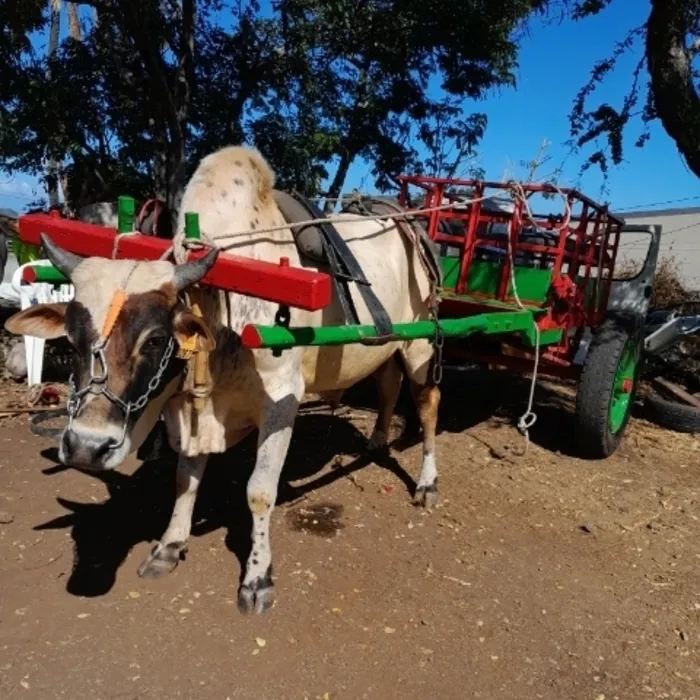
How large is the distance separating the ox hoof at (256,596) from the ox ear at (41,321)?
55.8 inches

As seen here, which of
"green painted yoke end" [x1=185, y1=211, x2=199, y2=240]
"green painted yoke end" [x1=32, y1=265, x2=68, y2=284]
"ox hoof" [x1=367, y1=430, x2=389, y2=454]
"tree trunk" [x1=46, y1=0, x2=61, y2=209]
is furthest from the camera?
"tree trunk" [x1=46, y1=0, x2=61, y2=209]

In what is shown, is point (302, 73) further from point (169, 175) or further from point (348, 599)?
point (348, 599)

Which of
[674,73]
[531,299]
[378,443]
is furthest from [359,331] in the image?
[674,73]

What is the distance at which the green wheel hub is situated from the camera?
553 cm

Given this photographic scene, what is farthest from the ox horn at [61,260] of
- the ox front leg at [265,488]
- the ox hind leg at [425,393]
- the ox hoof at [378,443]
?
the ox hoof at [378,443]

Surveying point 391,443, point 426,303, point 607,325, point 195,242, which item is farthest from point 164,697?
point 607,325

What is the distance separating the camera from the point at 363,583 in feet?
11.8

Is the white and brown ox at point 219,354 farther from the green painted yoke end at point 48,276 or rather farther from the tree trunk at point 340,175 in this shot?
the tree trunk at point 340,175

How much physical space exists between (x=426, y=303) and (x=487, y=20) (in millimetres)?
5867

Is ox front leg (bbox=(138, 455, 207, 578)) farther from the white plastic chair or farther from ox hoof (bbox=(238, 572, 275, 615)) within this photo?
the white plastic chair

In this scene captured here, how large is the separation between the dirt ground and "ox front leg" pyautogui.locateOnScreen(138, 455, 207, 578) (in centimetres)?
8

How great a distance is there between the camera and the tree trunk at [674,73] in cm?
620

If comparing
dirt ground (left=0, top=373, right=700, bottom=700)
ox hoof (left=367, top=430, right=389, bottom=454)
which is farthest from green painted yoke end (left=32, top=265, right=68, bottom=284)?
ox hoof (left=367, top=430, right=389, bottom=454)

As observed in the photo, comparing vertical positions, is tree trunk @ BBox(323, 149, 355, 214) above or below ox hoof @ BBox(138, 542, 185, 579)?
above
